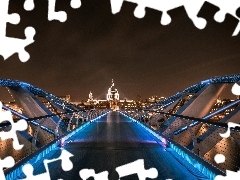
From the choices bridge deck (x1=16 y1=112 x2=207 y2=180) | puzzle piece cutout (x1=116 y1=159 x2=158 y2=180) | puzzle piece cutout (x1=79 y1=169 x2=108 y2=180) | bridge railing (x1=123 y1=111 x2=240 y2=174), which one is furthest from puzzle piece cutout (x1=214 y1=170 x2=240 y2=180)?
puzzle piece cutout (x1=79 y1=169 x2=108 y2=180)

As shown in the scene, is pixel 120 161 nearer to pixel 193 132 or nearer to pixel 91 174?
pixel 91 174

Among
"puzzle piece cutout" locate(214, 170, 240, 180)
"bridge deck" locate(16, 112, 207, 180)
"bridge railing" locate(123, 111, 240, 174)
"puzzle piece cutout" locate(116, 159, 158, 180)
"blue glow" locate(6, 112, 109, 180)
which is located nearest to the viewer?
"puzzle piece cutout" locate(214, 170, 240, 180)

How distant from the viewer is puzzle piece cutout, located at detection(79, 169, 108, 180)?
187 inches

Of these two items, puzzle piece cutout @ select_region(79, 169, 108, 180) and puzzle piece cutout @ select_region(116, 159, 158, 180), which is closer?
puzzle piece cutout @ select_region(79, 169, 108, 180)

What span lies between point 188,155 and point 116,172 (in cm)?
160

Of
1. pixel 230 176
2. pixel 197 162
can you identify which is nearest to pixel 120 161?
pixel 197 162

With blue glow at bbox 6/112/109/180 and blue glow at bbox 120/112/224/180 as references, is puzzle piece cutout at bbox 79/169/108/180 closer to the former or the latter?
blue glow at bbox 6/112/109/180

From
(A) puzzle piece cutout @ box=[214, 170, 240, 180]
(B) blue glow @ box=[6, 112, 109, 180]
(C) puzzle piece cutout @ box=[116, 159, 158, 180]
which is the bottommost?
(C) puzzle piece cutout @ box=[116, 159, 158, 180]

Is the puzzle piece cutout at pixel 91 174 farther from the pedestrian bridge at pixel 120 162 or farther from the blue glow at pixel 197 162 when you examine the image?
the blue glow at pixel 197 162

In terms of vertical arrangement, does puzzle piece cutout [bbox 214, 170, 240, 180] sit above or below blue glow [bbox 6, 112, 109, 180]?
below

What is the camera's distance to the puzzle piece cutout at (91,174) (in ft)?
15.6

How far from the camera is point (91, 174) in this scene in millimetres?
5043

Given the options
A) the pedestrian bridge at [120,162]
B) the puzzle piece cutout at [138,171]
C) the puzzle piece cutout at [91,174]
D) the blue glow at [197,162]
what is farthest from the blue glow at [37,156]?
the blue glow at [197,162]

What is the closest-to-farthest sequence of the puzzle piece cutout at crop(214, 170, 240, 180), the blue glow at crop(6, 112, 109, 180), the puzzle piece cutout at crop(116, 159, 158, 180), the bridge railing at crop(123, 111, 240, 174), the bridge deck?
the puzzle piece cutout at crop(214, 170, 240, 180) < the bridge railing at crop(123, 111, 240, 174) < the blue glow at crop(6, 112, 109, 180) < the puzzle piece cutout at crop(116, 159, 158, 180) < the bridge deck
